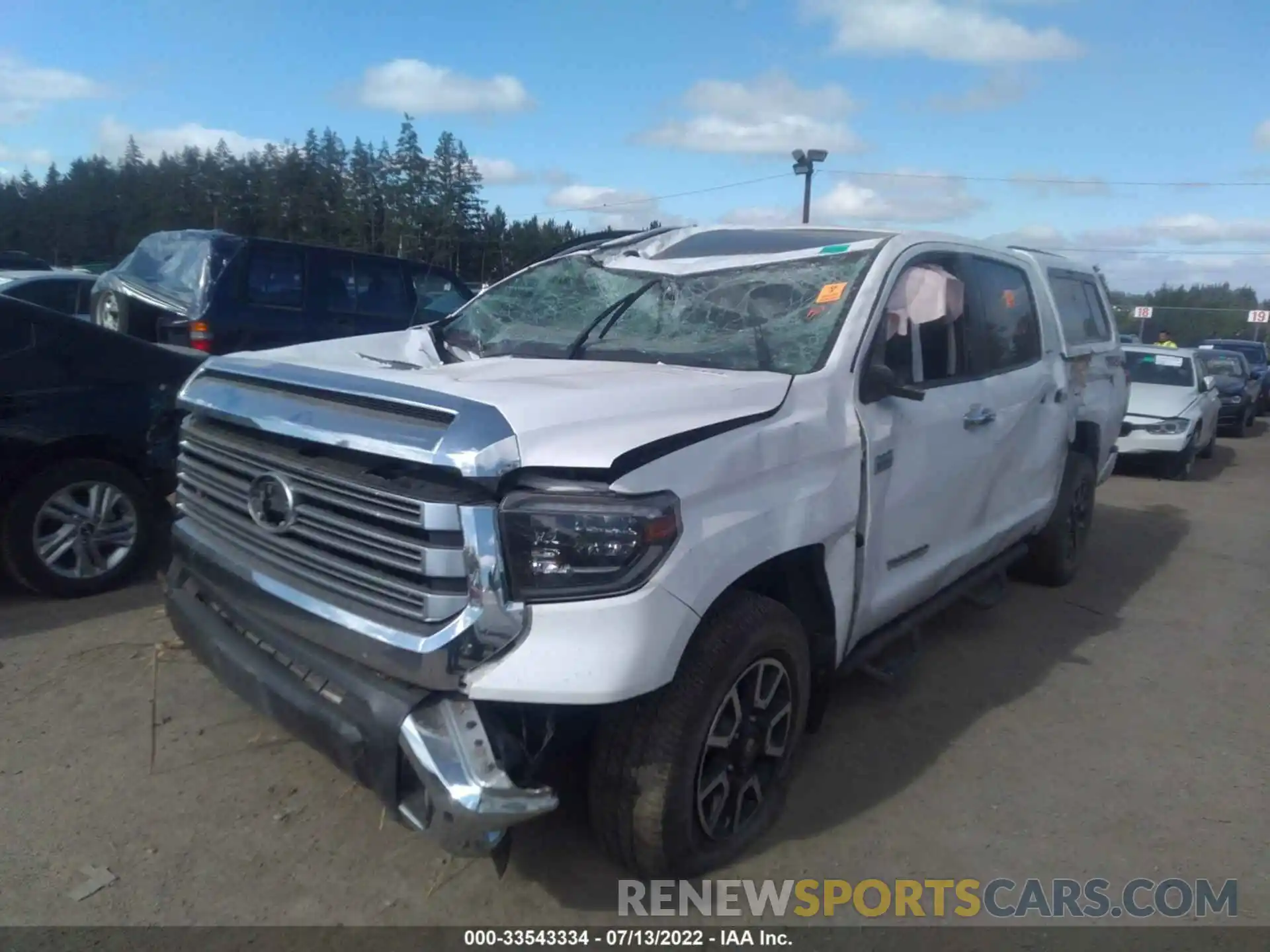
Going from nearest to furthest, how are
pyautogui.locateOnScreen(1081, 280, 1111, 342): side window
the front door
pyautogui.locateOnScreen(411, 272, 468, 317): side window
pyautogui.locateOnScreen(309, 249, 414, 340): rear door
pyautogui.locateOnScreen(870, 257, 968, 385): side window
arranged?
the front door
pyautogui.locateOnScreen(870, 257, 968, 385): side window
pyautogui.locateOnScreen(1081, 280, 1111, 342): side window
pyautogui.locateOnScreen(309, 249, 414, 340): rear door
pyautogui.locateOnScreen(411, 272, 468, 317): side window

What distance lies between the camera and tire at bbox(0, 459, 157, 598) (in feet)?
15.2

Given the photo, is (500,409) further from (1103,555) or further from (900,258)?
(1103,555)

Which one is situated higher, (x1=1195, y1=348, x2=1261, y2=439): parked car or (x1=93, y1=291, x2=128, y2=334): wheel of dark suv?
(x1=93, y1=291, x2=128, y2=334): wheel of dark suv

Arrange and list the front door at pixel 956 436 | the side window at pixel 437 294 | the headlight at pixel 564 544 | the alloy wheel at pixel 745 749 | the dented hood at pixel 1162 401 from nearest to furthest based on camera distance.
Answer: the headlight at pixel 564 544
the alloy wheel at pixel 745 749
the front door at pixel 956 436
the side window at pixel 437 294
the dented hood at pixel 1162 401

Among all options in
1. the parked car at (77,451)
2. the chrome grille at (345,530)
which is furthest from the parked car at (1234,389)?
the chrome grille at (345,530)

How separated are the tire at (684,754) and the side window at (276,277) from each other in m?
7.49

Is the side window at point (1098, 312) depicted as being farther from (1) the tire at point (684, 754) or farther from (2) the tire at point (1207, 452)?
(2) the tire at point (1207, 452)

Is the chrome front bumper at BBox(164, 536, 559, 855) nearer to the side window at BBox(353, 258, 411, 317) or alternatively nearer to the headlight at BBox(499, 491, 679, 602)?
the headlight at BBox(499, 491, 679, 602)

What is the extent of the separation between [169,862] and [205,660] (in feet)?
1.97

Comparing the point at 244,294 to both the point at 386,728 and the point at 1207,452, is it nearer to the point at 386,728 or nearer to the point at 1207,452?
the point at 386,728

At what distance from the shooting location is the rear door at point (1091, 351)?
557cm

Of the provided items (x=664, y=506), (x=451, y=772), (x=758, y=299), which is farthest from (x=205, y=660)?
(x=758, y=299)

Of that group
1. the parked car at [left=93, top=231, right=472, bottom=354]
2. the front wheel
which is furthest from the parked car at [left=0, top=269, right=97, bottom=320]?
the front wheel

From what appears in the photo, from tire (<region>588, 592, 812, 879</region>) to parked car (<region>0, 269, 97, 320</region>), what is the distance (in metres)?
12.1
